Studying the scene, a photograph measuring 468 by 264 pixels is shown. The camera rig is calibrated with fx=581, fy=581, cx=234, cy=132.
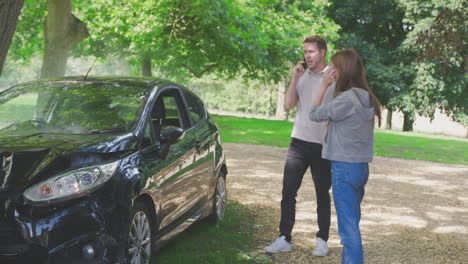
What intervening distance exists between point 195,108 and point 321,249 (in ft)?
6.27

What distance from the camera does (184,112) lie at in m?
5.66

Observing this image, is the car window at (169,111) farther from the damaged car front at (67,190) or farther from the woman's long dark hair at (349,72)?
the woman's long dark hair at (349,72)

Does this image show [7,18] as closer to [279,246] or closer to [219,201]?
[219,201]

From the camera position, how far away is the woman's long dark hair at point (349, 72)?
4383 millimetres

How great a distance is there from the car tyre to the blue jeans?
6.95ft

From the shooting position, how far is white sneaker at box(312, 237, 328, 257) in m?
5.59

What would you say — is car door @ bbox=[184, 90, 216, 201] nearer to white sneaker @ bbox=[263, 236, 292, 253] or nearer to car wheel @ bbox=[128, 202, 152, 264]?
white sneaker @ bbox=[263, 236, 292, 253]

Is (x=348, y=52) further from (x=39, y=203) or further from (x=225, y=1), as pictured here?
(x=225, y=1)

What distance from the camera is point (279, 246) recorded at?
18.4 feet

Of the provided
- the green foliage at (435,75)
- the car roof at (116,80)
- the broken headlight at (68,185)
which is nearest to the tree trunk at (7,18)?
the car roof at (116,80)

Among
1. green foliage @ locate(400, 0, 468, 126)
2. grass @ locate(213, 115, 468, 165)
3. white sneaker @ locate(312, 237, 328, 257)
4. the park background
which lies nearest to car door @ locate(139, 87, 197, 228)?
the park background

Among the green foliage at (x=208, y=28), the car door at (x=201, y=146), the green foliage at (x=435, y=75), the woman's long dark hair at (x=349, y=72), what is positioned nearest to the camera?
the woman's long dark hair at (x=349, y=72)

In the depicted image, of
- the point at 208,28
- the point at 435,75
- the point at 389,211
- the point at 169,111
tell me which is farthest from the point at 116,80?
the point at 435,75

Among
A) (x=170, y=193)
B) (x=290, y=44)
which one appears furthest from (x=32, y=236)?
(x=290, y=44)
